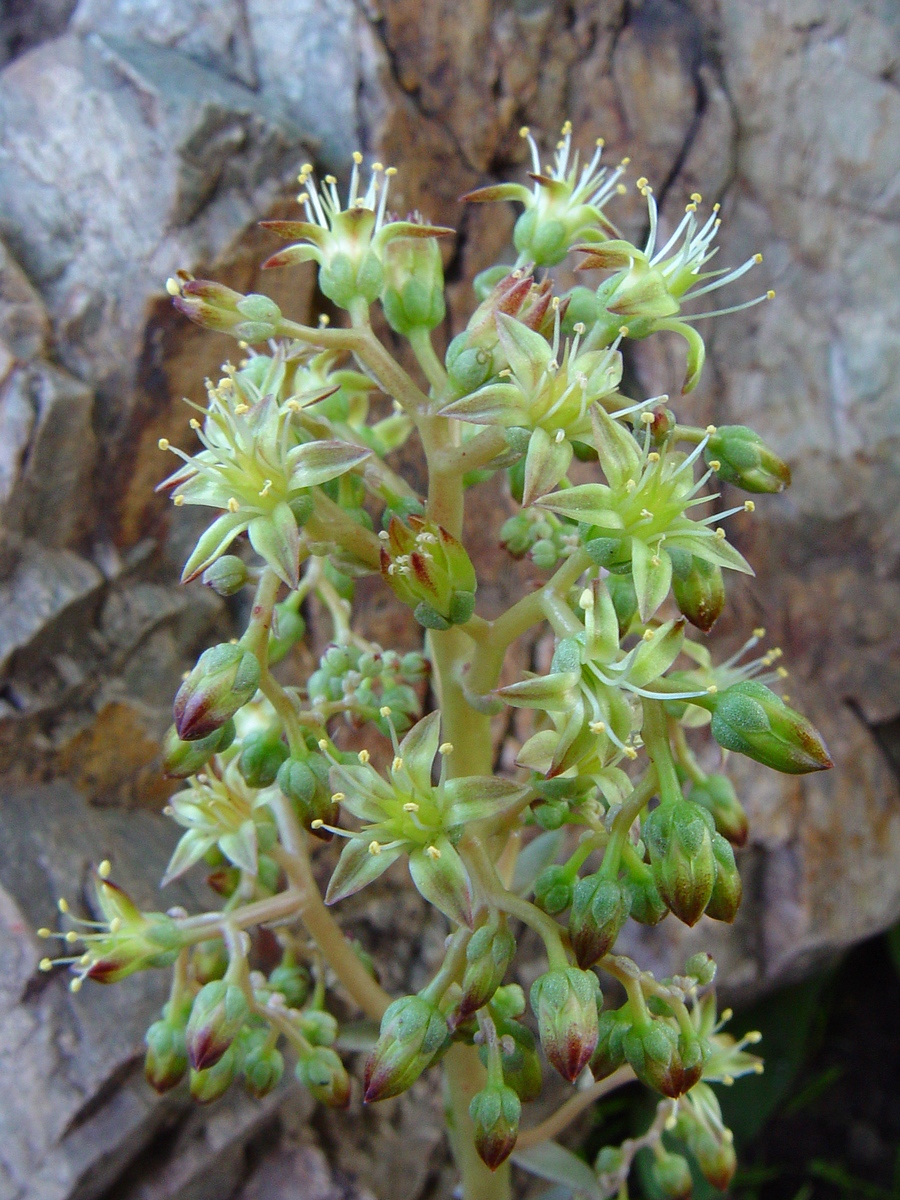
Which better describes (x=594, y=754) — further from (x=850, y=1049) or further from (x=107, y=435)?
(x=850, y=1049)

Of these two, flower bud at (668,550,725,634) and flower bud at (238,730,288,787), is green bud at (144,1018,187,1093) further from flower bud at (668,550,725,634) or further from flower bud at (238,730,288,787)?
flower bud at (668,550,725,634)

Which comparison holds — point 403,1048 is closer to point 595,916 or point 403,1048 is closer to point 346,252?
point 595,916

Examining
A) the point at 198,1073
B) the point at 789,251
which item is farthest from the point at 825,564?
the point at 198,1073

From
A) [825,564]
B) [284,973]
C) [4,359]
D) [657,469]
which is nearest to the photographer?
[657,469]

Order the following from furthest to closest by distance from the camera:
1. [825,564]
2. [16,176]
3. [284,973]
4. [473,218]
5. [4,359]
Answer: [825,564] → [473,218] → [16,176] → [4,359] → [284,973]

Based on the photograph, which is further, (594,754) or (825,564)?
(825,564)

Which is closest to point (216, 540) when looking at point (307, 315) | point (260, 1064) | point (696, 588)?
point (696, 588)
